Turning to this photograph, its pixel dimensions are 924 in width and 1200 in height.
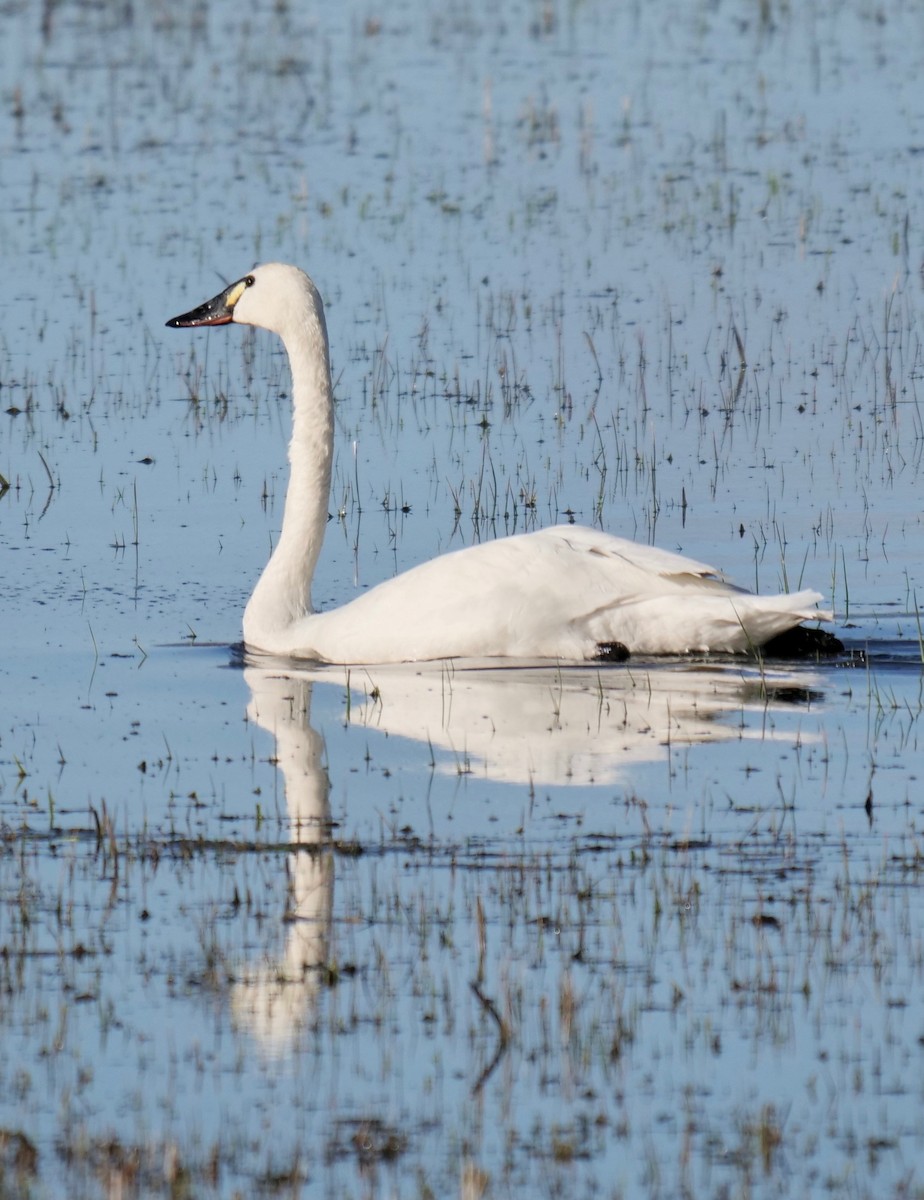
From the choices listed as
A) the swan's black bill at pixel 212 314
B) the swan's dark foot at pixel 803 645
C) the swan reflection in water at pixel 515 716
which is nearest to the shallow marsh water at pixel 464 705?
the swan reflection in water at pixel 515 716

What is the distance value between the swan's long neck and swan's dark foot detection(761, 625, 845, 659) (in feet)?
7.96

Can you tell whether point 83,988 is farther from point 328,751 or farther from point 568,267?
point 568,267

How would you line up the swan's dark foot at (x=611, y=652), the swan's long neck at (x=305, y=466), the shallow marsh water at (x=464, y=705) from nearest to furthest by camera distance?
the shallow marsh water at (x=464, y=705) → the swan's dark foot at (x=611, y=652) → the swan's long neck at (x=305, y=466)

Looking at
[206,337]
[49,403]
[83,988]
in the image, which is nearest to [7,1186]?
[83,988]

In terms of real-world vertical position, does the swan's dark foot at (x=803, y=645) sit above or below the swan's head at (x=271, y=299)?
below

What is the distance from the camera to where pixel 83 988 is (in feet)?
21.4

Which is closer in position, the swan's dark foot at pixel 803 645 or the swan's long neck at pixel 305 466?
the swan's dark foot at pixel 803 645

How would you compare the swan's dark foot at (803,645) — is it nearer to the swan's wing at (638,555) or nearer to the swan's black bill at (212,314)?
the swan's wing at (638,555)

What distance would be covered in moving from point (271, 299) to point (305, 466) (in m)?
0.96

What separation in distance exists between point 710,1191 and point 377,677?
5.57 meters

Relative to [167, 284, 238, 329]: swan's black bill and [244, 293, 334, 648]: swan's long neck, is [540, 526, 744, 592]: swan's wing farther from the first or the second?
[167, 284, 238, 329]: swan's black bill

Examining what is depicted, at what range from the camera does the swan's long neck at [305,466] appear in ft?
38.3

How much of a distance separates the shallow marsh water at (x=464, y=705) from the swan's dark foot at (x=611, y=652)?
228 millimetres

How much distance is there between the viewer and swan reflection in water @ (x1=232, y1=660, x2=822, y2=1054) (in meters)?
8.58
